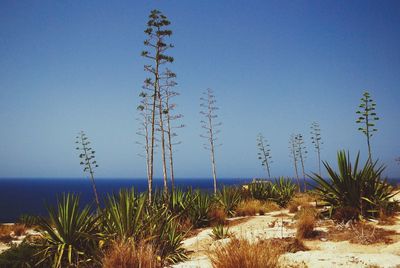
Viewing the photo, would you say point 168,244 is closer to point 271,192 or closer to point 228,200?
point 228,200

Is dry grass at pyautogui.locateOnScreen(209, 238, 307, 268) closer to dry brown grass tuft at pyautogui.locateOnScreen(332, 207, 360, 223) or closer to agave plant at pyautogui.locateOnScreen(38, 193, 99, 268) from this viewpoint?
agave plant at pyautogui.locateOnScreen(38, 193, 99, 268)

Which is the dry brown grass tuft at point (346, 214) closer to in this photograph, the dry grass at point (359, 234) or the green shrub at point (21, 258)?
the dry grass at point (359, 234)

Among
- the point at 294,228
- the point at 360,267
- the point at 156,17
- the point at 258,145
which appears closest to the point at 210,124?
the point at 258,145

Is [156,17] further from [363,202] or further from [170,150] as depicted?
[363,202]

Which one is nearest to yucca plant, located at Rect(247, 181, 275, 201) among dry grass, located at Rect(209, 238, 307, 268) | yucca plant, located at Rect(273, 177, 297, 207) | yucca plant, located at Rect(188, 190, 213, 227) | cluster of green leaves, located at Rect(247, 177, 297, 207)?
A: cluster of green leaves, located at Rect(247, 177, 297, 207)

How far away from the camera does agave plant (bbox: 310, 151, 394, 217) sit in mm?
9008

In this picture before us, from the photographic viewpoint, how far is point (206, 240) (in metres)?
9.10

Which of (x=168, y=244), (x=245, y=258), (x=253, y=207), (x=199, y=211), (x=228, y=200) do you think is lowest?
(x=253, y=207)

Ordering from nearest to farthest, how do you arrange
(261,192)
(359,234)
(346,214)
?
(359,234)
(346,214)
(261,192)

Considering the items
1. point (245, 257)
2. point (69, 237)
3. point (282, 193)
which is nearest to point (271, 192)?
point (282, 193)

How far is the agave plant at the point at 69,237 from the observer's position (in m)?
6.34

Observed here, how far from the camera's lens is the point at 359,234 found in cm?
743

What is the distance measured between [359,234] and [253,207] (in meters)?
6.88

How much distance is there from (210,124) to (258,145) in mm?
9539
